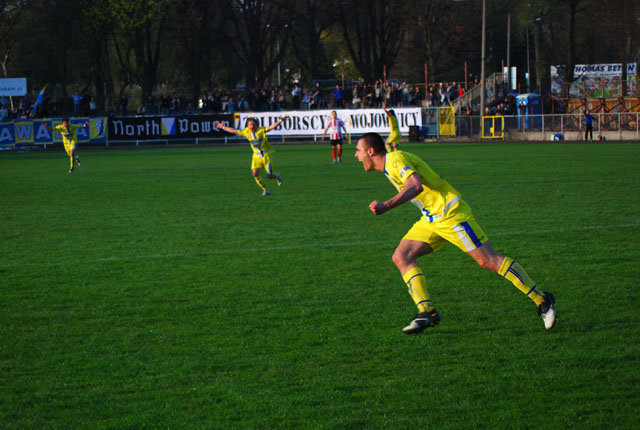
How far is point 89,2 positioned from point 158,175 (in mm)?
39887

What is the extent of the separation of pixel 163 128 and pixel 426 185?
4371 cm

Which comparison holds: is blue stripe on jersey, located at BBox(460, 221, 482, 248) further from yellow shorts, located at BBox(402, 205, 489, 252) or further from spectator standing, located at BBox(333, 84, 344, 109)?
spectator standing, located at BBox(333, 84, 344, 109)

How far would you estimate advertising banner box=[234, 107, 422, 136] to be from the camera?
151 ft

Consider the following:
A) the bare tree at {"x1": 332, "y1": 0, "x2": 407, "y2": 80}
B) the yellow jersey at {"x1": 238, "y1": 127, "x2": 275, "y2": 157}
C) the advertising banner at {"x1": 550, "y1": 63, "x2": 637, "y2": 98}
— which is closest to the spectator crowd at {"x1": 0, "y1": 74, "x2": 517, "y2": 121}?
the bare tree at {"x1": 332, "y1": 0, "x2": 407, "y2": 80}

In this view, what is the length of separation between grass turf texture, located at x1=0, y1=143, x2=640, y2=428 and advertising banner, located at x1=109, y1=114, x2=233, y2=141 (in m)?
33.1

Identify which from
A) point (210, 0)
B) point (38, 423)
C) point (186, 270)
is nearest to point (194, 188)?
point (186, 270)

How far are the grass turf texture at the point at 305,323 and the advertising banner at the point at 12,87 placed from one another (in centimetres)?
3232

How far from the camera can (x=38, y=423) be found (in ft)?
16.0

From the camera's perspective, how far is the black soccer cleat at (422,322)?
21.6ft

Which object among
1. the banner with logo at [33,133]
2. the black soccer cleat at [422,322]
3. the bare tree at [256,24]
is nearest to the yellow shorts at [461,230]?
the black soccer cleat at [422,322]

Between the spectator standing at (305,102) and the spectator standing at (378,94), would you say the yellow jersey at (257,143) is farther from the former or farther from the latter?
the spectator standing at (305,102)

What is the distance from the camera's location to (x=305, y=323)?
23.2 ft

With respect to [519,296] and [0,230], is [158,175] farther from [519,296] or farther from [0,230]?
[519,296]

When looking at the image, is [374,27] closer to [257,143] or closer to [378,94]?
[378,94]
